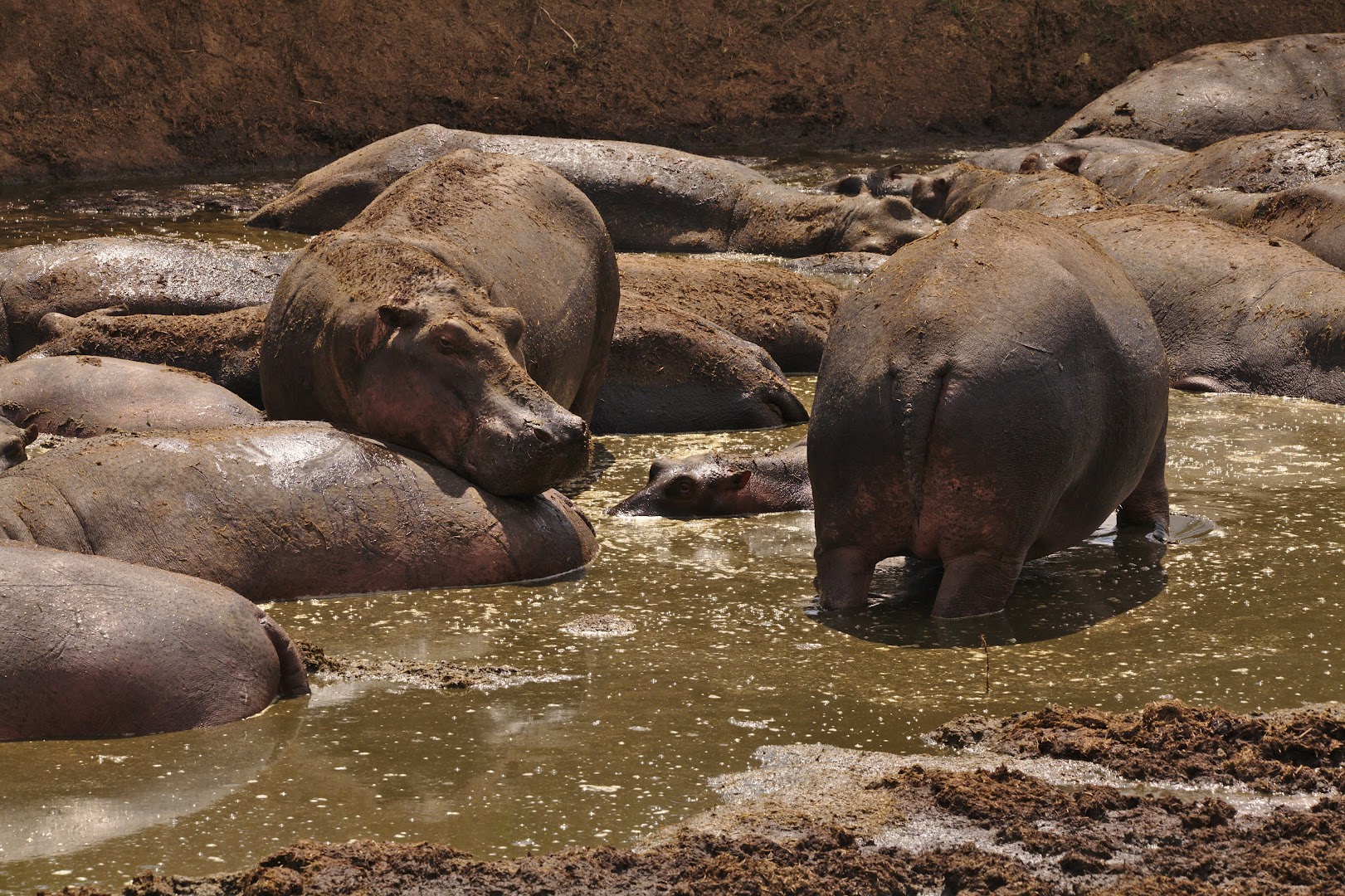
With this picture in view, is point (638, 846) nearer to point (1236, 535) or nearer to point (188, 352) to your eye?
point (1236, 535)

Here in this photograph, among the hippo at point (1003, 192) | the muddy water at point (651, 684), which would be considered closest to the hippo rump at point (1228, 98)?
the hippo at point (1003, 192)

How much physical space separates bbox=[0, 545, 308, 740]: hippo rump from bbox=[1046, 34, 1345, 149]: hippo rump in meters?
14.3

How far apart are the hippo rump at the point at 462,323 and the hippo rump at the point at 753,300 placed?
168cm

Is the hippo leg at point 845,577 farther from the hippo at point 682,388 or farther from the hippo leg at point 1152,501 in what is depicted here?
the hippo at point 682,388

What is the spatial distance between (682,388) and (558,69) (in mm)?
10630

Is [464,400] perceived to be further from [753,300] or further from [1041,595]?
[753,300]

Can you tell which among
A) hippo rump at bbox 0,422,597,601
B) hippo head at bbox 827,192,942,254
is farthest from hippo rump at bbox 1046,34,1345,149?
hippo rump at bbox 0,422,597,601

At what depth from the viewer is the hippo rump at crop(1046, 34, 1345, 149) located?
18.1 meters

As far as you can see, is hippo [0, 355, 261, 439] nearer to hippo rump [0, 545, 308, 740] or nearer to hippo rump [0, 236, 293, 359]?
hippo rump [0, 236, 293, 359]

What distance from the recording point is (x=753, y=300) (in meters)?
11.0

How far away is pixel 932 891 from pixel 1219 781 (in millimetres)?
978

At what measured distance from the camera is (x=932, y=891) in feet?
13.1

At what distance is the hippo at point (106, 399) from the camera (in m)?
8.33

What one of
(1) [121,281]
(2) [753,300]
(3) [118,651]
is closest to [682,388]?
(2) [753,300]
